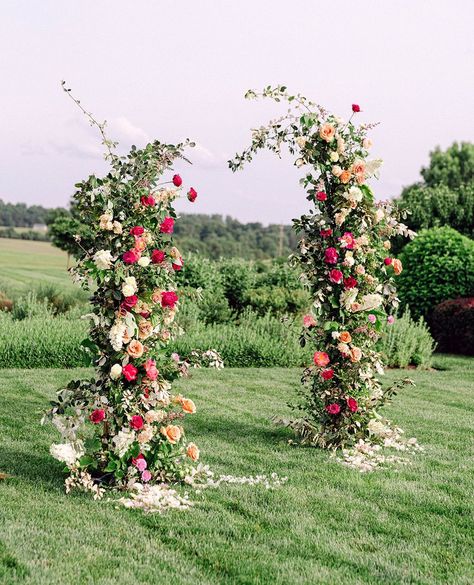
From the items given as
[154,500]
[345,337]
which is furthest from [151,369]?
[345,337]

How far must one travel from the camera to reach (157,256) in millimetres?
4812

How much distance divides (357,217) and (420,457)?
1941 millimetres

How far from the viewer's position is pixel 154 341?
5023 mm

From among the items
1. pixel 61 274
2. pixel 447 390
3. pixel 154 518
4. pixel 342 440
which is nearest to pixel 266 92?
pixel 342 440

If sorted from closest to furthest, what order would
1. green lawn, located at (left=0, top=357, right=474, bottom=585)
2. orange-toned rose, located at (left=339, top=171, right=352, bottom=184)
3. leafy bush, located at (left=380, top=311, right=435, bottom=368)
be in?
green lawn, located at (left=0, top=357, right=474, bottom=585) < orange-toned rose, located at (left=339, top=171, right=352, bottom=184) < leafy bush, located at (left=380, top=311, right=435, bottom=368)

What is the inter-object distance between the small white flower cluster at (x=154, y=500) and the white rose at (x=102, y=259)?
1.37m

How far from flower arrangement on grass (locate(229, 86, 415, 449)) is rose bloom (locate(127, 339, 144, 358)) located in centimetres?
170

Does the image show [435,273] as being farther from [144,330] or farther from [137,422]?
[137,422]

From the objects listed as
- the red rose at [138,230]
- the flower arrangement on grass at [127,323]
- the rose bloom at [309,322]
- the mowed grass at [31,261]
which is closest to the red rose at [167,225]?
the flower arrangement on grass at [127,323]

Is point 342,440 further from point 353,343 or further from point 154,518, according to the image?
point 154,518

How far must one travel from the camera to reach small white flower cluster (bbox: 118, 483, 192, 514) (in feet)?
14.9

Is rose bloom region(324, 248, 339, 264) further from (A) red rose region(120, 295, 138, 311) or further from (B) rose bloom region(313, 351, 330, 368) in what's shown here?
(A) red rose region(120, 295, 138, 311)

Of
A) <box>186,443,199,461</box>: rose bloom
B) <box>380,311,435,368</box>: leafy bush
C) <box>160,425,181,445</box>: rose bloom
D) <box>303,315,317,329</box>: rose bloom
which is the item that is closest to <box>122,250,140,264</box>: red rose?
<box>160,425,181,445</box>: rose bloom

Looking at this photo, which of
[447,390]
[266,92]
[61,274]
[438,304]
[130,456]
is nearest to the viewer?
[130,456]
